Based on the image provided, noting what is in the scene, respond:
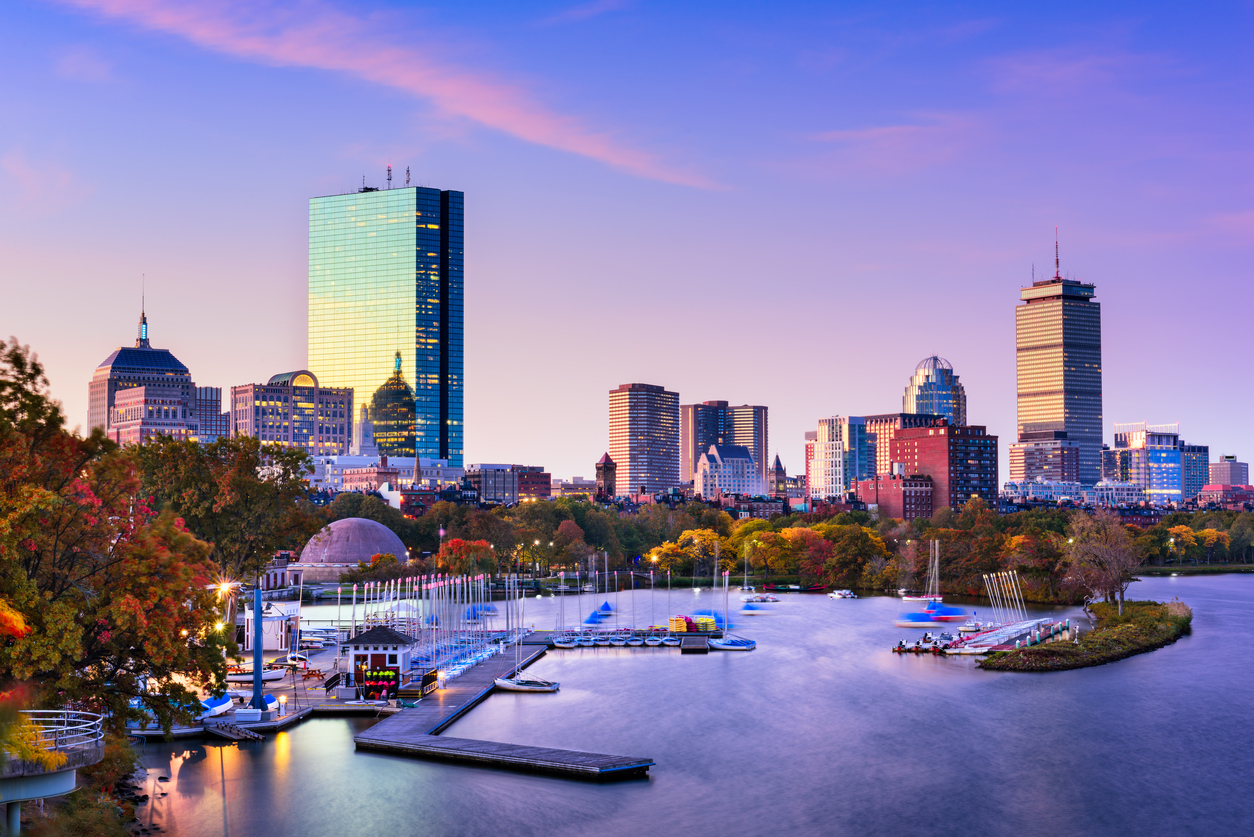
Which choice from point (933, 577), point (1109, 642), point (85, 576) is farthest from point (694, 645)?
point (85, 576)

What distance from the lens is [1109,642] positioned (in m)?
92.4

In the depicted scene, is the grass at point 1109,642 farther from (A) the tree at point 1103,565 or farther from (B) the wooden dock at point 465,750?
(B) the wooden dock at point 465,750

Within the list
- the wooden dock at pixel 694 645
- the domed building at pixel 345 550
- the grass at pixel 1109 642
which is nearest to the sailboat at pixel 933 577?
the grass at pixel 1109 642

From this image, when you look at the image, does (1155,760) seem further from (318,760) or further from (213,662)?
(213,662)

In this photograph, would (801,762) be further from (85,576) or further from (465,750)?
(85,576)

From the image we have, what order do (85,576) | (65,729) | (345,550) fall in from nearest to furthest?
(65,729), (85,576), (345,550)

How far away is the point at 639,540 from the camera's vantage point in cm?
19175

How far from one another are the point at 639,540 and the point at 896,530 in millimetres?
41036

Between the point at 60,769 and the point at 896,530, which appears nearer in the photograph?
the point at 60,769

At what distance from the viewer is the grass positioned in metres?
85.9

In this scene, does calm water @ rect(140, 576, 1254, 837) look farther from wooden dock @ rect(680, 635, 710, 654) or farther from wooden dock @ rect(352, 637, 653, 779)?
wooden dock @ rect(680, 635, 710, 654)

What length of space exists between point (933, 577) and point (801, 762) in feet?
296

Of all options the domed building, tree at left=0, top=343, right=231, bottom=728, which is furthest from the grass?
the domed building

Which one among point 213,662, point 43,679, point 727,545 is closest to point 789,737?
point 213,662
